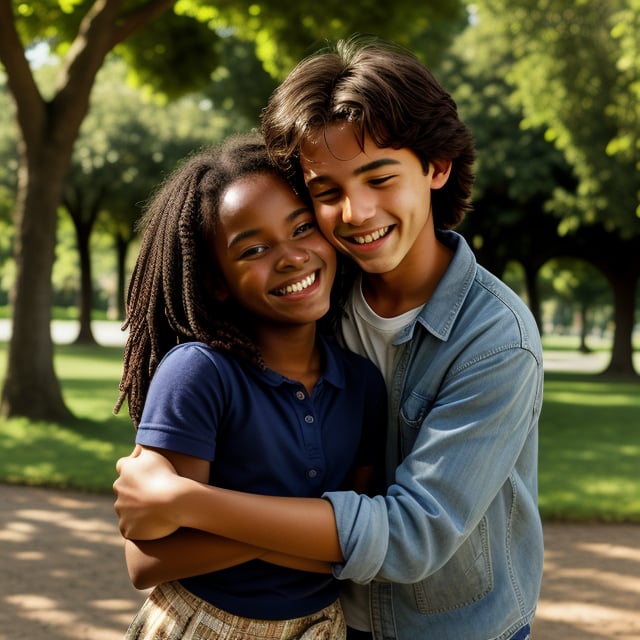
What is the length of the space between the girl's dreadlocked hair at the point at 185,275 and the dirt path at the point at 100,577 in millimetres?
2775

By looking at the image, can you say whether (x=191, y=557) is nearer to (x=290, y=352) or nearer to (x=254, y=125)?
(x=290, y=352)

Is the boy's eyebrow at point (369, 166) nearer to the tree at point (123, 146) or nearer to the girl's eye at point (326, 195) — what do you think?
the girl's eye at point (326, 195)

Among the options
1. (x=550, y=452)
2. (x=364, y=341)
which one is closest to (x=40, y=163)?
(x=550, y=452)

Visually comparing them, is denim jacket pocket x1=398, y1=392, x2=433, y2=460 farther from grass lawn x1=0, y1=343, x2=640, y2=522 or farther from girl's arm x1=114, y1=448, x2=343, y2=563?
grass lawn x1=0, y1=343, x2=640, y2=522

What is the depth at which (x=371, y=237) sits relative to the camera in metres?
2.18

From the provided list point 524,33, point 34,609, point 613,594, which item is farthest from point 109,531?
point 524,33

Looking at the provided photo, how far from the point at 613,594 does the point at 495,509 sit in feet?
12.0

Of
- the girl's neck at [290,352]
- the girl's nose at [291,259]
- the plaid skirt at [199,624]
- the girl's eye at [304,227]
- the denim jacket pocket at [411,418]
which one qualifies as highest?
the girl's eye at [304,227]

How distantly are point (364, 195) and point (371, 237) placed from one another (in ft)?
0.34

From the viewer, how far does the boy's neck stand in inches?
91.4

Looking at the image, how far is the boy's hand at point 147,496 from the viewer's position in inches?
74.9

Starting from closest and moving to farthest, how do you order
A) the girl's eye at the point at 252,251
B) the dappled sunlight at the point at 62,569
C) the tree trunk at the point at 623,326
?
1. the girl's eye at the point at 252,251
2. the dappled sunlight at the point at 62,569
3. the tree trunk at the point at 623,326

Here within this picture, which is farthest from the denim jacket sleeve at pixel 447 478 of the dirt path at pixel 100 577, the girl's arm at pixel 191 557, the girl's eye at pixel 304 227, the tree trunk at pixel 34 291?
the tree trunk at pixel 34 291

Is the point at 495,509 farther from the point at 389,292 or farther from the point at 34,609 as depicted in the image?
the point at 34,609
